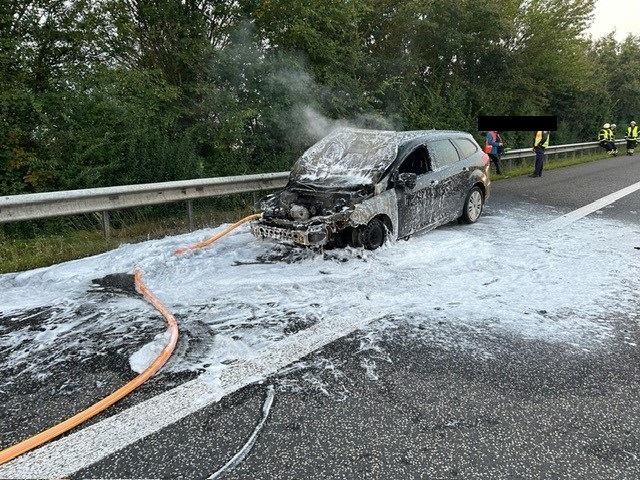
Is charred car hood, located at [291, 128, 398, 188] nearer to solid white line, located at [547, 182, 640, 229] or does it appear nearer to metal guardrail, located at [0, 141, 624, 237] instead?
metal guardrail, located at [0, 141, 624, 237]

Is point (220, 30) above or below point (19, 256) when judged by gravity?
above

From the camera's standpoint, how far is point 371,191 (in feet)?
19.4

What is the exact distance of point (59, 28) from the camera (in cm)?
796

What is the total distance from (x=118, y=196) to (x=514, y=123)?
1524 cm

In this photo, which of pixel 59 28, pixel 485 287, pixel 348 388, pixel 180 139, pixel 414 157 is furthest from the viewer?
pixel 180 139

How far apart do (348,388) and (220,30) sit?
8.42 metres

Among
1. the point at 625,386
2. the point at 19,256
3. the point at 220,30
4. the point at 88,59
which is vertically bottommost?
the point at 625,386

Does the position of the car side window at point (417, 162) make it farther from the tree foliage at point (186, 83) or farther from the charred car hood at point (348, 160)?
the tree foliage at point (186, 83)

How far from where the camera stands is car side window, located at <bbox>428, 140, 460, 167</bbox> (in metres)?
6.89

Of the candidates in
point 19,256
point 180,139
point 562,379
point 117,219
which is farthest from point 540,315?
point 180,139

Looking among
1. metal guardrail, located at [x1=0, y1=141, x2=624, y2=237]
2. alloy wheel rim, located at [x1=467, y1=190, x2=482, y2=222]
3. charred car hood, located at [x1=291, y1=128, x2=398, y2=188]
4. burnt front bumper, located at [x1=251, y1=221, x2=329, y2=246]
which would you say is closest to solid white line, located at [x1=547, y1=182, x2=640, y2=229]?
alloy wheel rim, located at [x1=467, y1=190, x2=482, y2=222]

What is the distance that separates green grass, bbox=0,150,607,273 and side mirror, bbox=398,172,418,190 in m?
3.06

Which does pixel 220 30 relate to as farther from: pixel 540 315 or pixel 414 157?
pixel 540 315

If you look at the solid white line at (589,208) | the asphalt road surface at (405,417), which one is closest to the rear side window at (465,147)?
the solid white line at (589,208)
